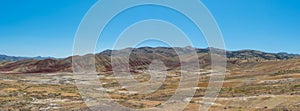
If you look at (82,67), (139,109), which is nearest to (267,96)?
(139,109)

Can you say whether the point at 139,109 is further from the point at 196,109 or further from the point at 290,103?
the point at 290,103

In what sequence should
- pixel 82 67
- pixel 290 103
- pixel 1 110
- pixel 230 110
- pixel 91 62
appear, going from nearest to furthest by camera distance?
pixel 230 110 < pixel 290 103 < pixel 1 110 < pixel 82 67 < pixel 91 62

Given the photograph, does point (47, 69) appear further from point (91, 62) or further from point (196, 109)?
point (196, 109)

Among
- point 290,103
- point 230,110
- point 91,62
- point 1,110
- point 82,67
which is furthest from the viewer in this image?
point 91,62

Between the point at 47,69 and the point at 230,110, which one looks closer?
the point at 230,110

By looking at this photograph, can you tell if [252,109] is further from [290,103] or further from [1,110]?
[1,110]

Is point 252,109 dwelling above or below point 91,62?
below

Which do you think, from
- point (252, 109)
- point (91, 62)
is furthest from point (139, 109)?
point (91, 62)

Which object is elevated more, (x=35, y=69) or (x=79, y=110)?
(x=35, y=69)

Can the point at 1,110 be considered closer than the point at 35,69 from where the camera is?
Yes
